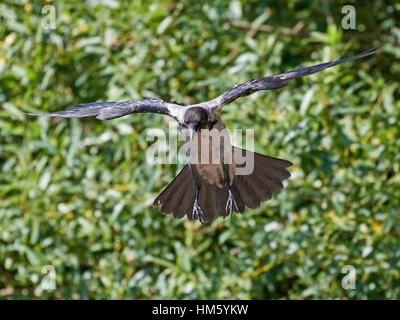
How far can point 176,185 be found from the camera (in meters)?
3.92

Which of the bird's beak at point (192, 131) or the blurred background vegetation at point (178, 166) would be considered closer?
the bird's beak at point (192, 131)

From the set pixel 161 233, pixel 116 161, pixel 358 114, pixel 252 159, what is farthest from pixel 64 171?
pixel 358 114

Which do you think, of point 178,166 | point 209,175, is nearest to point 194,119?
point 209,175

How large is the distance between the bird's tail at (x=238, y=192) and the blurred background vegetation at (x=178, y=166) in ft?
1.90

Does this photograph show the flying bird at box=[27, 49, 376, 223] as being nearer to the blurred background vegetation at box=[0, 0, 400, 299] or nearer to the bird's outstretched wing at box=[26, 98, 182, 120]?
the bird's outstretched wing at box=[26, 98, 182, 120]

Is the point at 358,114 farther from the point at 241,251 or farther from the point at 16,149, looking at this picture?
the point at 16,149

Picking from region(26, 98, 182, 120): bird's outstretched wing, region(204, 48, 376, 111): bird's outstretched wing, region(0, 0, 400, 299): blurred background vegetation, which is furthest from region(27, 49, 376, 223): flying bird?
region(0, 0, 400, 299): blurred background vegetation

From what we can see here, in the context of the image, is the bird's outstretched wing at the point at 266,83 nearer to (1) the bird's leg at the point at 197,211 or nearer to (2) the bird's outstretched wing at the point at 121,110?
(2) the bird's outstretched wing at the point at 121,110

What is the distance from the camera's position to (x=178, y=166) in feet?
14.7

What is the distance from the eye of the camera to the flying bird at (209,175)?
11.1 feet

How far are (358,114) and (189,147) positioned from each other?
1645mm

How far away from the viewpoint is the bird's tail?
379 centimetres

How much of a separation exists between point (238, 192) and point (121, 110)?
0.88m

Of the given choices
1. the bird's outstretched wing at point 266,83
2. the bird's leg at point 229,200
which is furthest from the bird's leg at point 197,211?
the bird's outstretched wing at point 266,83
